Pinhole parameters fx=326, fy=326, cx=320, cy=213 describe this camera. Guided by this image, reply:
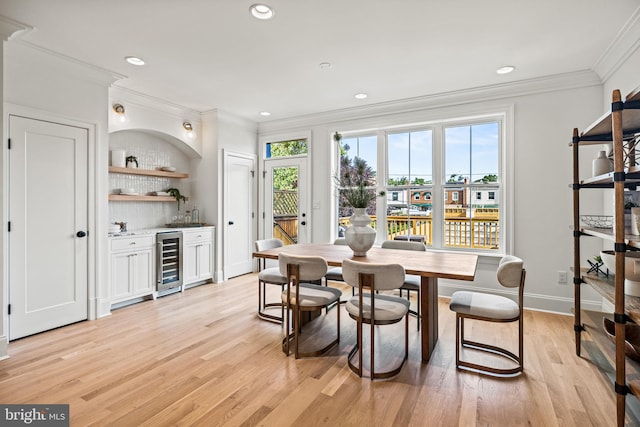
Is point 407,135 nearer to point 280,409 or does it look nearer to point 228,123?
point 228,123

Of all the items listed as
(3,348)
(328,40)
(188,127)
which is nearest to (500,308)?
(328,40)

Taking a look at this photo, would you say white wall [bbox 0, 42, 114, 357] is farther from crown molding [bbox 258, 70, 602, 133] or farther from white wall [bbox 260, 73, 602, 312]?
white wall [bbox 260, 73, 602, 312]

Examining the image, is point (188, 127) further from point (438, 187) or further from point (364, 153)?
point (438, 187)

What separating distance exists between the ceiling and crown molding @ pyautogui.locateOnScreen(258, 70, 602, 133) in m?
0.13

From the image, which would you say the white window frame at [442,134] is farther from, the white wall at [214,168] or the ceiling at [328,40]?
the white wall at [214,168]

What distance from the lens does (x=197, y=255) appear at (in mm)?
4754

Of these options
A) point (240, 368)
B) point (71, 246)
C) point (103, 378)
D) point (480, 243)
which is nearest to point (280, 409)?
point (240, 368)

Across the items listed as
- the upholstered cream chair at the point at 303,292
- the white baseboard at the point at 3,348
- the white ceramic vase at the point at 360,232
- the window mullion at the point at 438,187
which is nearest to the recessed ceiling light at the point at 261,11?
the white ceramic vase at the point at 360,232

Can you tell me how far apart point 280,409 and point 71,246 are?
2.78 metres

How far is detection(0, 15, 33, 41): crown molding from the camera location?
2523 mm

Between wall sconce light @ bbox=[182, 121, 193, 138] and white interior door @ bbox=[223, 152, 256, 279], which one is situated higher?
wall sconce light @ bbox=[182, 121, 193, 138]

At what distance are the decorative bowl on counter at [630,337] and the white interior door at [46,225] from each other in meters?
4.51

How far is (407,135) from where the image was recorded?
15.2 ft

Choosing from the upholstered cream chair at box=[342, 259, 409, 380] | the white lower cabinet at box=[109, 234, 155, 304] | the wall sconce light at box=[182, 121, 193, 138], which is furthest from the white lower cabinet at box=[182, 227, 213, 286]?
the upholstered cream chair at box=[342, 259, 409, 380]
